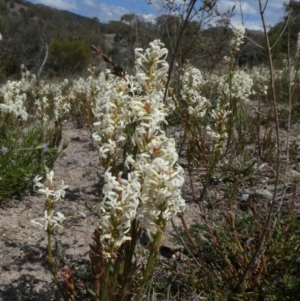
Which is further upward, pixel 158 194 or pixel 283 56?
pixel 283 56

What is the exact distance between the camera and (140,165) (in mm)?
1360

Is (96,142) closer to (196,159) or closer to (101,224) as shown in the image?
(101,224)

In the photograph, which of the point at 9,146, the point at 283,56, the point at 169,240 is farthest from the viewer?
the point at 283,56

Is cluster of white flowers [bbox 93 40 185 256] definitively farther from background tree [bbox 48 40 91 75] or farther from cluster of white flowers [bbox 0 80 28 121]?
background tree [bbox 48 40 91 75]

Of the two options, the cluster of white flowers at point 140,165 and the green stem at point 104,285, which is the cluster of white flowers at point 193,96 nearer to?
the cluster of white flowers at point 140,165

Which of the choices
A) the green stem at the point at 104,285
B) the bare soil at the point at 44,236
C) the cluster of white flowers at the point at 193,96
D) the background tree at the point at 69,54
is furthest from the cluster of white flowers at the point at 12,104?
the background tree at the point at 69,54

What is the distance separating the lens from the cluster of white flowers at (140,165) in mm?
1331

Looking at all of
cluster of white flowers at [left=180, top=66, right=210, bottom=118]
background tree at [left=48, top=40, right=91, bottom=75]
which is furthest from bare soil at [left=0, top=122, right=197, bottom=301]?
background tree at [left=48, top=40, right=91, bottom=75]

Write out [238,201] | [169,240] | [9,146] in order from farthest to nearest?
1. [9,146]
2. [238,201]
3. [169,240]

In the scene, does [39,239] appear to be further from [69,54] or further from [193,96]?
[69,54]

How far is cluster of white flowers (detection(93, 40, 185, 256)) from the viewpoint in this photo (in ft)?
4.37

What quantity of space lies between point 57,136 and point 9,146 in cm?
54

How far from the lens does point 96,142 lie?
5.30 ft

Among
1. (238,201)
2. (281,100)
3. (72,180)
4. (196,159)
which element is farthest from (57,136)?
(281,100)
